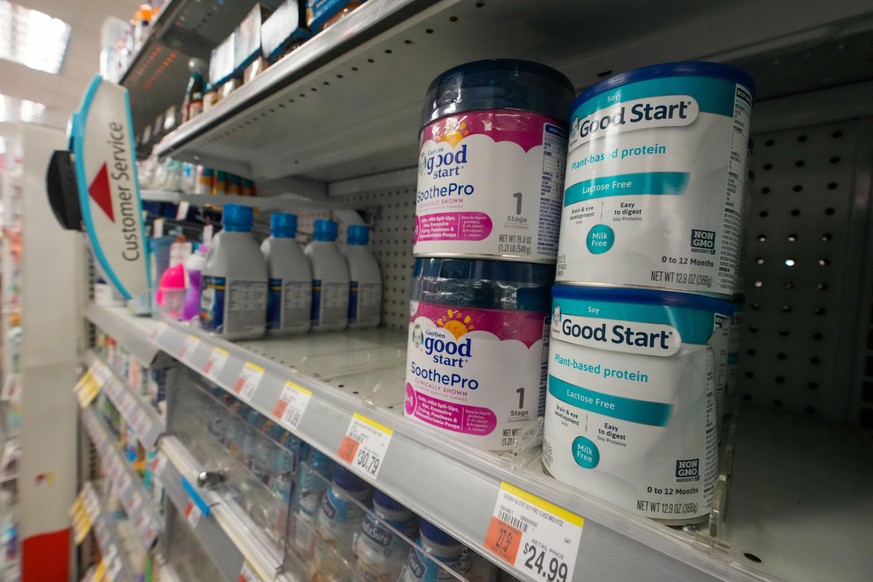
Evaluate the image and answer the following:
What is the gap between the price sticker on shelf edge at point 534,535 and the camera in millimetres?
339

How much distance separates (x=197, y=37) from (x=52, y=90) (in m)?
4.93

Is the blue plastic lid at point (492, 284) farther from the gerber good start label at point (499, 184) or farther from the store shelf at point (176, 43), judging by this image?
the store shelf at point (176, 43)

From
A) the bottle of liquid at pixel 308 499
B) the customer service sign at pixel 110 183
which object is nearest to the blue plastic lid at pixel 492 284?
the bottle of liquid at pixel 308 499

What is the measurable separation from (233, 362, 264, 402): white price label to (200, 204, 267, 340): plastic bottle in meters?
0.26

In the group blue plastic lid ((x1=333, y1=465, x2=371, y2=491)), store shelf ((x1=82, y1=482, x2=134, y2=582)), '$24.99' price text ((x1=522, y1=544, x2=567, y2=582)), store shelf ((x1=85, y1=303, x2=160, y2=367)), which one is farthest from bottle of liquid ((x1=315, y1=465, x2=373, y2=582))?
store shelf ((x1=82, y1=482, x2=134, y2=582))

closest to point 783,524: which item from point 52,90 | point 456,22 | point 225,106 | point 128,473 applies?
point 456,22

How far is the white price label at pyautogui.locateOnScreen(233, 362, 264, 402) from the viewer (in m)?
0.76

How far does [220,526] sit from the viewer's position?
993 mm

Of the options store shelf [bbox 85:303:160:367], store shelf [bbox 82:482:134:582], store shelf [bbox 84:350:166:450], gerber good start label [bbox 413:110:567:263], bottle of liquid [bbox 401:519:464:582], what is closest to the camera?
gerber good start label [bbox 413:110:567:263]

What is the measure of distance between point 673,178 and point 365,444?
46 centimetres

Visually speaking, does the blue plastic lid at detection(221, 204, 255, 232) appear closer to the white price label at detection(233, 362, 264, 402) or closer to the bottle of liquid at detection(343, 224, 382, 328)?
the bottle of liquid at detection(343, 224, 382, 328)

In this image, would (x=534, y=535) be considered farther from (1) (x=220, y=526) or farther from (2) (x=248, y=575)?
(1) (x=220, y=526)

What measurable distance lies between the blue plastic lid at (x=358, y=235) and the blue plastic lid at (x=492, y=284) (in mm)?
842

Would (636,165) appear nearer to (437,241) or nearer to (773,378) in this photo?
(437,241)
